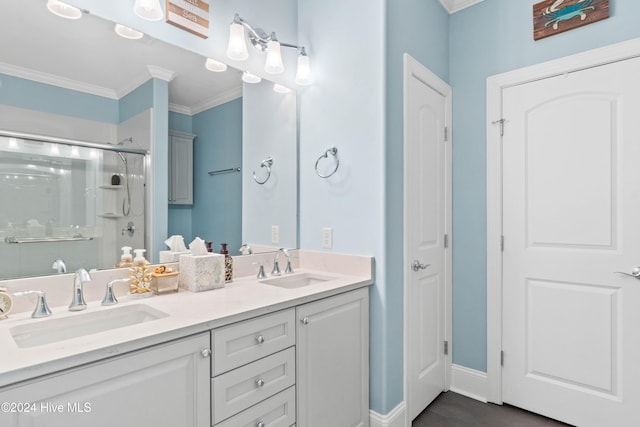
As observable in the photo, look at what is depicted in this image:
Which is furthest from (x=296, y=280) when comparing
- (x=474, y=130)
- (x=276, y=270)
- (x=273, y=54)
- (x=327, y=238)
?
(x=474, y=130)

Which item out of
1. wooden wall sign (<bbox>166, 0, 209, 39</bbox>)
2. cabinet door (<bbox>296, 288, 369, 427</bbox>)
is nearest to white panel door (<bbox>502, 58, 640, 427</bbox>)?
cabinet door (<bbox>296, 288, 369, 427</bbox>)

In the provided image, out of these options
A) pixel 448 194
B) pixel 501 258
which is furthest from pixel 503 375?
pixel 448 194

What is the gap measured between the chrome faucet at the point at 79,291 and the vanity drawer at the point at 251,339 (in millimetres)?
523

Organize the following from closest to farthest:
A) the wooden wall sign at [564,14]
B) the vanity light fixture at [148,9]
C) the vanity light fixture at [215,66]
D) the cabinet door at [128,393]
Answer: the cabinet door at [128,393]
the vanity light fixture at [148,9]
the vanity light fixture at [215,66]
the wooden wall sign at [564,14]

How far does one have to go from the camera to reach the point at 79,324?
1.24 metres

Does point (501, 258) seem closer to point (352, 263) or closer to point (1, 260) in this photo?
point (352, 263)

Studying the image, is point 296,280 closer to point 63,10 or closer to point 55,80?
point 55,80

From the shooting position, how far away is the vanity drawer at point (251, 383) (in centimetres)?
122

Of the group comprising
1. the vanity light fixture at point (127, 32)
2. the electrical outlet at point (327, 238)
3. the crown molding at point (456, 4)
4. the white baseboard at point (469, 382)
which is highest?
the crown molding at point (456, 4)

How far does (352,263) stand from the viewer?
2023 mm

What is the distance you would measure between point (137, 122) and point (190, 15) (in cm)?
59

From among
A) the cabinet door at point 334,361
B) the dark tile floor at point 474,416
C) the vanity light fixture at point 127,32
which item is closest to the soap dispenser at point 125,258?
the cabinet door at point 334,361

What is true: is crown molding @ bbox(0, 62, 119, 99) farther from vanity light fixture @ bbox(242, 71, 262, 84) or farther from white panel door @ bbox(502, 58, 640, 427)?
white panel door @ bbox(502, 58, 640, 427)

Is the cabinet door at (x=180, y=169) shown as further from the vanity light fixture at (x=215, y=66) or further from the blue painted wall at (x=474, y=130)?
the blue painted wall at (x=474, y=130)
